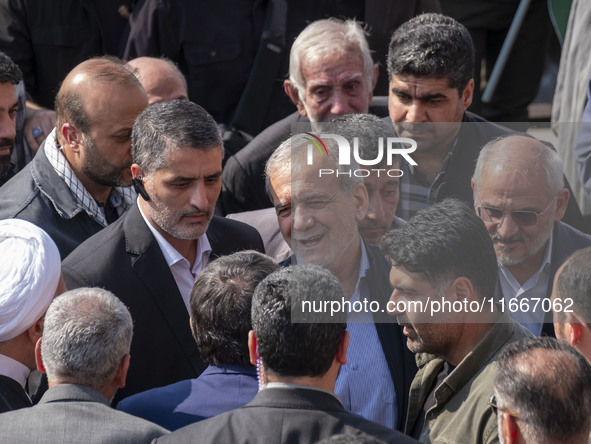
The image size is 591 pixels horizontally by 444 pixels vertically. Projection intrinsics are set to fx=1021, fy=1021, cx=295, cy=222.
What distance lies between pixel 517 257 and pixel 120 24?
10.0ft

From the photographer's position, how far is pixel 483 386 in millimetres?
3045

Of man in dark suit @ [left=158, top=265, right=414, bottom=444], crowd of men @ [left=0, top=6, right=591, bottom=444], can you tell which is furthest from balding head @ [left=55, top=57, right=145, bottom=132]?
man in dark suit @ [left=158, top=265, right=414, bottom=444]

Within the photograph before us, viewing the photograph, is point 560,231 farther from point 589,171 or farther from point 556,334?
point 589,171

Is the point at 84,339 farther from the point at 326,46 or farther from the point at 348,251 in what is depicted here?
the point at 326,46

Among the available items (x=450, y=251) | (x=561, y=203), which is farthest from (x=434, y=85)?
(x=450, y=251)

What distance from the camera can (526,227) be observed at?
→ 3320 millimetres

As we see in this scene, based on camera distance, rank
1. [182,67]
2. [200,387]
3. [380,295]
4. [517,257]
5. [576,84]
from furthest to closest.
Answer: [182,67] < [576,84] < [380,295] < [517,257] < [200,387]

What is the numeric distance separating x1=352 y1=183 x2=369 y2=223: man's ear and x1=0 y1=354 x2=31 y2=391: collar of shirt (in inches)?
52.5

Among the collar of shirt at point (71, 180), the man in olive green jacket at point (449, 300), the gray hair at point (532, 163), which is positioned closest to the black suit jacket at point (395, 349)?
the man in olive green jacket at point (449, 300)

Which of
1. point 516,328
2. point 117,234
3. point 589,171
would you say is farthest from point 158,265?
point 589,171

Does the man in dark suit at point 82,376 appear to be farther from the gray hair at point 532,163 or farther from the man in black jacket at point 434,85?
the man in black jacket at point 434,85

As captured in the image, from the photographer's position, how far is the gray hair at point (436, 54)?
4.20 metres

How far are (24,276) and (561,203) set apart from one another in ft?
5.85

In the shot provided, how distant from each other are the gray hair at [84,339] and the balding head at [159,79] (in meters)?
2.10
